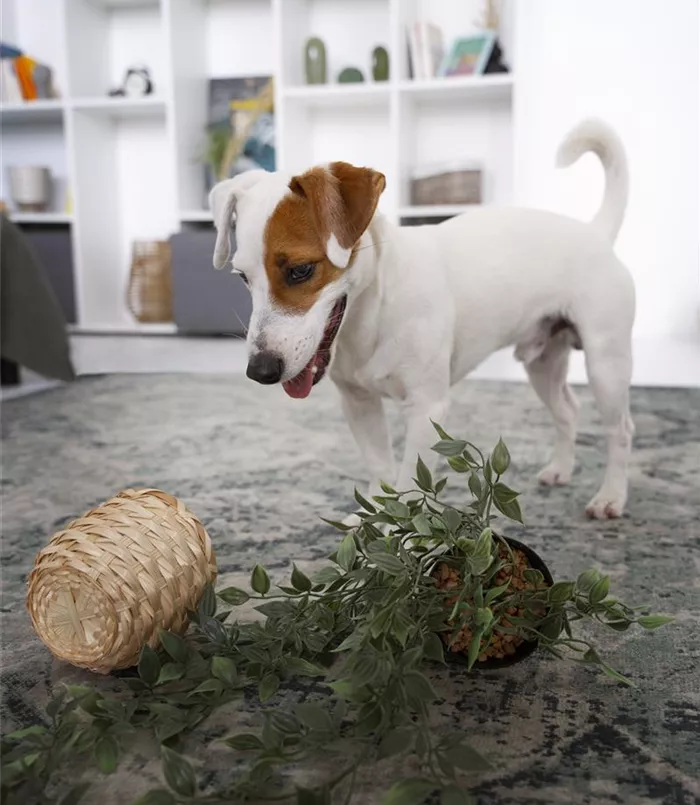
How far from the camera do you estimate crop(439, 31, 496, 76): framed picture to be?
3.64 meters

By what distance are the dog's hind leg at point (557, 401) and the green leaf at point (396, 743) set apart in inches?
40.9

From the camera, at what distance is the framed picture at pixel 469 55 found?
11.9 ft

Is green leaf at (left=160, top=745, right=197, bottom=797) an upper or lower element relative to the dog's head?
lower

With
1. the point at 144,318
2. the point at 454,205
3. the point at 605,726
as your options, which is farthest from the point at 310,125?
the point at 605,726

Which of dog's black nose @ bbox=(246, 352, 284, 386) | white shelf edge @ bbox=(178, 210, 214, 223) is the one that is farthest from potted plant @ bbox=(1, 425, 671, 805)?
white shelf edge @ bbox=(178, 210, 214, 223)

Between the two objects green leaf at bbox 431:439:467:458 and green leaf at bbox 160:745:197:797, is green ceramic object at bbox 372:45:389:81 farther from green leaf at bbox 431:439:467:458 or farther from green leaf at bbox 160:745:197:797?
green leaf at bbox 160:745:197:797

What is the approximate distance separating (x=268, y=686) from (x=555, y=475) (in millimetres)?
968

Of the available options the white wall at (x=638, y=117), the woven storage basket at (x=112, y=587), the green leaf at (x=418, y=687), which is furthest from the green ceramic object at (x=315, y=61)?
the green leaf at (x=418, y=687)

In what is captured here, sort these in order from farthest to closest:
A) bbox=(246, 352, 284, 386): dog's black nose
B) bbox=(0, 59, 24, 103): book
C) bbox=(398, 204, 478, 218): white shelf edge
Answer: bbox=(0, 59, 24, 103): book, bbox=(398, 204, 478, 218): white shelf edge, bbox=(246, 352, 284, 386): dog's black nose

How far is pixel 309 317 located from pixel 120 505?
1.13ft

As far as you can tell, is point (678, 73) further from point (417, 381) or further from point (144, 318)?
point (417, 381)

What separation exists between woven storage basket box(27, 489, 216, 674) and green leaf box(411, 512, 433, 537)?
0.94 ft

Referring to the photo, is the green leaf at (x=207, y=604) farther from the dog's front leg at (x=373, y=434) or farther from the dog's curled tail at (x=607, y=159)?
the dog's curled tail at (x=607, y=159)

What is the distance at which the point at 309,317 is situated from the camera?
108 centimetres
